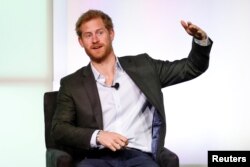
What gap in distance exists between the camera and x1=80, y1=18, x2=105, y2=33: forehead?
2.74 metres

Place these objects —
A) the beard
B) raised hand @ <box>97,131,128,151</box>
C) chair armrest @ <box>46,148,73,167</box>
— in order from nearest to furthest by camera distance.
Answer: raised hand @ <box>97,131,128,151</box>
chair armrest @ <box>46,148,73,167</box>
the beard

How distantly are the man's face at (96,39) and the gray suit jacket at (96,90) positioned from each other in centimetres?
10

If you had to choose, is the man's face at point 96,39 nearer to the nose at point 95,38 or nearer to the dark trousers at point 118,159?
the nose at point 95,38

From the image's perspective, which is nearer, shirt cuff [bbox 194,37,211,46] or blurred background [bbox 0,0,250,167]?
shirt cuff [bbox 194,37,211,46]

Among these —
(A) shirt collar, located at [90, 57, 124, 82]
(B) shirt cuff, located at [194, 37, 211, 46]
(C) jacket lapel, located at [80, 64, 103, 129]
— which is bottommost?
(C) jacket lapel, located at [80, 64, 103, 129]

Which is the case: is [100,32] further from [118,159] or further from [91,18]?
[118,159]

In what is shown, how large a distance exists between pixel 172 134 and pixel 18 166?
1097 mm

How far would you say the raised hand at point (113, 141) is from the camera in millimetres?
2365

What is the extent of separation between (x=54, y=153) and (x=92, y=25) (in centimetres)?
68

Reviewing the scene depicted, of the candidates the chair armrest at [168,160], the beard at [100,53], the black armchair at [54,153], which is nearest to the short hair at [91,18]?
the beard at [100,53]

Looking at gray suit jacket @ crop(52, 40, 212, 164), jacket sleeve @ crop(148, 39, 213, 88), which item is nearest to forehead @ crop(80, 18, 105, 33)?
gray suit jacket @ crop(52, 40, 212, 164)

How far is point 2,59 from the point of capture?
3.59 meters

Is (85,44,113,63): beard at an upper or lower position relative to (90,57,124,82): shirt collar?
upper

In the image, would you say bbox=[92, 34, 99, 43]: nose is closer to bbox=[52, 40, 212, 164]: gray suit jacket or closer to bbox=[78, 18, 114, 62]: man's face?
bbox=[78, 18, 114, 62]: man's face
